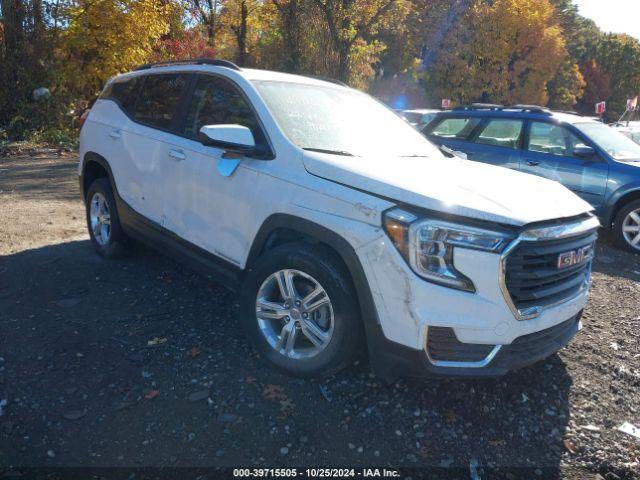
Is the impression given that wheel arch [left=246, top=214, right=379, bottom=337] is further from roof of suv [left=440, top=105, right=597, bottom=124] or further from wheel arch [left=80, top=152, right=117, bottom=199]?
roof of suv [left=440, top=105, right=597, bottom=124]

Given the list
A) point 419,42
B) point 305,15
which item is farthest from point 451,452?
point 419,42

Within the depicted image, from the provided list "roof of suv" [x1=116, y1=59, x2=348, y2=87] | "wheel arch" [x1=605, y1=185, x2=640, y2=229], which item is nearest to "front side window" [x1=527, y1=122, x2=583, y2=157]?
"wheel arch" [x1=605, y1=185, x2=640, y2=229]

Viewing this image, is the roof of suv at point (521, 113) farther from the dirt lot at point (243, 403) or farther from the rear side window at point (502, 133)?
the dirt lot at point (243, 403)

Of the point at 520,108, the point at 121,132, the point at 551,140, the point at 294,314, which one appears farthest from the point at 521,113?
the point at 294,314

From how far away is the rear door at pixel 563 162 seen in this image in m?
7.07

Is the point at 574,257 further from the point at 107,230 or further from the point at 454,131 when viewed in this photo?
the point at 454,131

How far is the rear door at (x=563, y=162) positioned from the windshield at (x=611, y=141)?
20 centimetres

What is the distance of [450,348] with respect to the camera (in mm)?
2658

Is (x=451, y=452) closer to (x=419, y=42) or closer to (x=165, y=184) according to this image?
(x=165, y=184)

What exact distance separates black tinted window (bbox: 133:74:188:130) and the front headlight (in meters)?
2.56

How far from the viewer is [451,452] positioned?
8.75 feet

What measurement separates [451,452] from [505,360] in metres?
0.55

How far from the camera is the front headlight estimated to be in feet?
8.43

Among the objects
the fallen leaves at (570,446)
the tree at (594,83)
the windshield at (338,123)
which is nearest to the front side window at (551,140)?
the windshield at (338,123)
